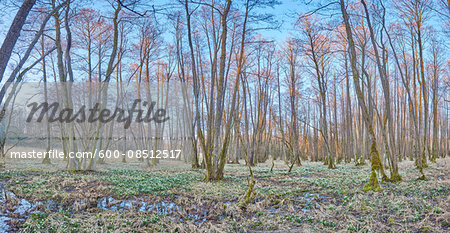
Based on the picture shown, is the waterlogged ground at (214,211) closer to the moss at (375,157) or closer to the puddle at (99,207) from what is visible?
the puddle at (99,207)

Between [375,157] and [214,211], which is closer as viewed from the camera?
[214,211]

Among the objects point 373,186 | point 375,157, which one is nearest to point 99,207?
point 373,186

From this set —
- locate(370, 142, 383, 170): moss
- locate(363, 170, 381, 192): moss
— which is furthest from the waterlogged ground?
locate(370, 142, 383, 170): moss

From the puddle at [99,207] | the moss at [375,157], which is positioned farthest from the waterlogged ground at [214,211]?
the moss at [375,157]

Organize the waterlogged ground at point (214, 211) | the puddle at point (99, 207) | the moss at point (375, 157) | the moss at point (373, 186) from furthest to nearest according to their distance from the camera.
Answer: the moss at point (375, 157)
the moss at point (373, 186)
the puddle at point (99, 207)
the waterlogged ground at point (214, 211)

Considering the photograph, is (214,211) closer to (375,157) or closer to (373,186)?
(373,186)

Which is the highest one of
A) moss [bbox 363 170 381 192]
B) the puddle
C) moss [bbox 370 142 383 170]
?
moss [bbox 370 142 383 170]

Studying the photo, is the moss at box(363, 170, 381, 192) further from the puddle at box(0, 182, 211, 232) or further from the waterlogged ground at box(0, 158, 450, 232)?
the puddle at box(0, 182, 211, 232)

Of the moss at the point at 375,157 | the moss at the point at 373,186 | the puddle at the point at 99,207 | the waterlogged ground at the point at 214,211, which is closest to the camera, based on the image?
the waterlogged ground at the point at 214,211

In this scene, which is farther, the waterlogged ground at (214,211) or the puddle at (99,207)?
the puddle at (99,207)

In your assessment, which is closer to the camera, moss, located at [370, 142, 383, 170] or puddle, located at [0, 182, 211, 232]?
puddle, located at [0, 182, 211, 232]

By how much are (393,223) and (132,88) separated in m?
19.5

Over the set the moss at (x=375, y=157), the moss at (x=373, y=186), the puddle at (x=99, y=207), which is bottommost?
the puddle at (x=99, y=207)

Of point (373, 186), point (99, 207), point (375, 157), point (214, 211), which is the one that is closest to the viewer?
point (214, 211)
